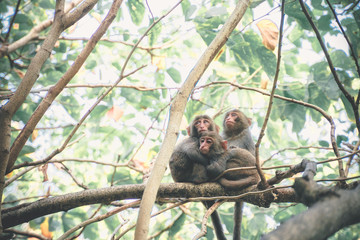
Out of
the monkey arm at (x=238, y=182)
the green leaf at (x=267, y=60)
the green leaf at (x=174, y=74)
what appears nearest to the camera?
the monkey arm at (x=238, y=182)

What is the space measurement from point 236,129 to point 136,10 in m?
3.16

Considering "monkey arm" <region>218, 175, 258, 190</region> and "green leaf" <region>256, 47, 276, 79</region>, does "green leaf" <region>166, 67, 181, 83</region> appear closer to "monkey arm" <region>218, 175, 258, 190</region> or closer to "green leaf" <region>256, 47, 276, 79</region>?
"green leaf" <region>256, 47, 276, 79</region>

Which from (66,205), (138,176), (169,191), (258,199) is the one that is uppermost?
(66,205)

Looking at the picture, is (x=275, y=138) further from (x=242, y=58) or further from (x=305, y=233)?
(x=305, y=233)

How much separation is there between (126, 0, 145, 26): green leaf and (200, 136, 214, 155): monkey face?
7.59 feet

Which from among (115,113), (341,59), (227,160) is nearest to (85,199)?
(227,160)

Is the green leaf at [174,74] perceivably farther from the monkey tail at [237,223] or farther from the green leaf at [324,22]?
the monkey tail at [237,223]

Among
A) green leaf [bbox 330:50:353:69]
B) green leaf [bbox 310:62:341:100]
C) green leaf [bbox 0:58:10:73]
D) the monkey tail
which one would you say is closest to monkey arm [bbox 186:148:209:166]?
the monkey tail

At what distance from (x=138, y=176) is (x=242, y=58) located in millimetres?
3346

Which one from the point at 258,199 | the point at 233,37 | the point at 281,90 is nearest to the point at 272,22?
the point at 233,37

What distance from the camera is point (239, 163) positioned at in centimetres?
440

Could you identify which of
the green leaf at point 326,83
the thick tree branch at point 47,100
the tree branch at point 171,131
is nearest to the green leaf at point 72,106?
the thick tree branch at point 47,100

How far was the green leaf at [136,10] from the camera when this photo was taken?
15.7 feet

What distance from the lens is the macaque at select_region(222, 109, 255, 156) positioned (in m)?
6.30
